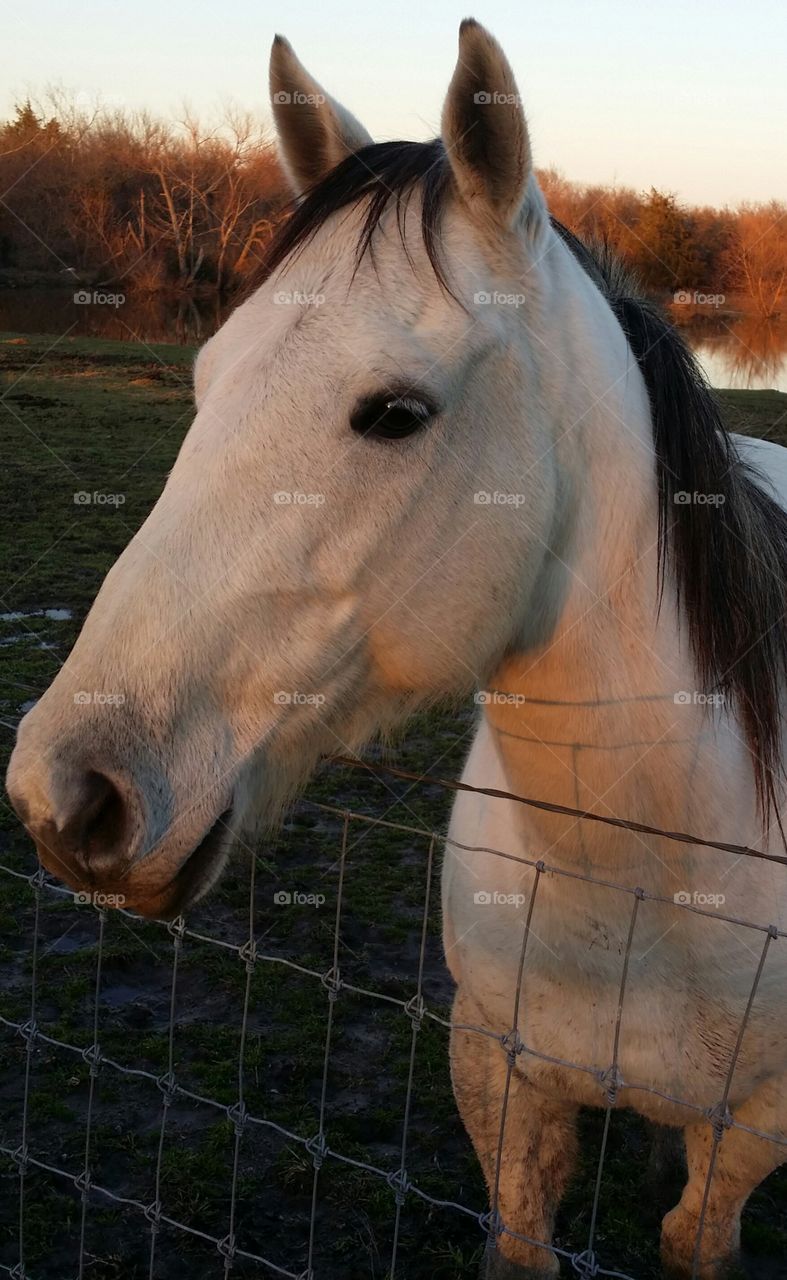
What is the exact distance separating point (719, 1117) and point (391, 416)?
150cm

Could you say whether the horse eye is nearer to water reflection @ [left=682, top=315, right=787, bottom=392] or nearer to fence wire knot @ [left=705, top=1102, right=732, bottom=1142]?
fence wire knot @ [left=705, top=1102, right=732, bottom=1142]

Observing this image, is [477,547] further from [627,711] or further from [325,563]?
[627,711]

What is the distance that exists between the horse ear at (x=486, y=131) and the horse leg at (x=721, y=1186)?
1.82 metres

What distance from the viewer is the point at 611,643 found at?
1.69 metres

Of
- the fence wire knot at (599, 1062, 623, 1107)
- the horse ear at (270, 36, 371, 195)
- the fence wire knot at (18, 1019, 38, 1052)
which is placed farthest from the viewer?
the fence wire knot at (18, 1019, 38, 1052)

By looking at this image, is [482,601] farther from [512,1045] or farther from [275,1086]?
[275,1086]

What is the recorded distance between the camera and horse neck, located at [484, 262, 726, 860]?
5.45 ft

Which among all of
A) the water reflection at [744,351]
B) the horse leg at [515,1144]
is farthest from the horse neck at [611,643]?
the water reflection at [744,351]

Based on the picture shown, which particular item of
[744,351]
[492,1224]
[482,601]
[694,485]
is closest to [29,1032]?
[492,1224]

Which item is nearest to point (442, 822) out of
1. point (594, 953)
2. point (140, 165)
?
point (594, 953)

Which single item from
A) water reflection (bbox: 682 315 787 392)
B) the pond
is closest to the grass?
water reflection (bbox: 682 315 787 392)

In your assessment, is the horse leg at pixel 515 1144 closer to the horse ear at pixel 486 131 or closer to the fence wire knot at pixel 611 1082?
the fence wire knot at pixel 611 1082

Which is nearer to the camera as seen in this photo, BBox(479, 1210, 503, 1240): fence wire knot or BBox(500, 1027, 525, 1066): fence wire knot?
BBox(500, 1027, 525, 1066): fence wire knot

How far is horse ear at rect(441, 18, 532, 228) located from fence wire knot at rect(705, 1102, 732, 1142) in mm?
1699
